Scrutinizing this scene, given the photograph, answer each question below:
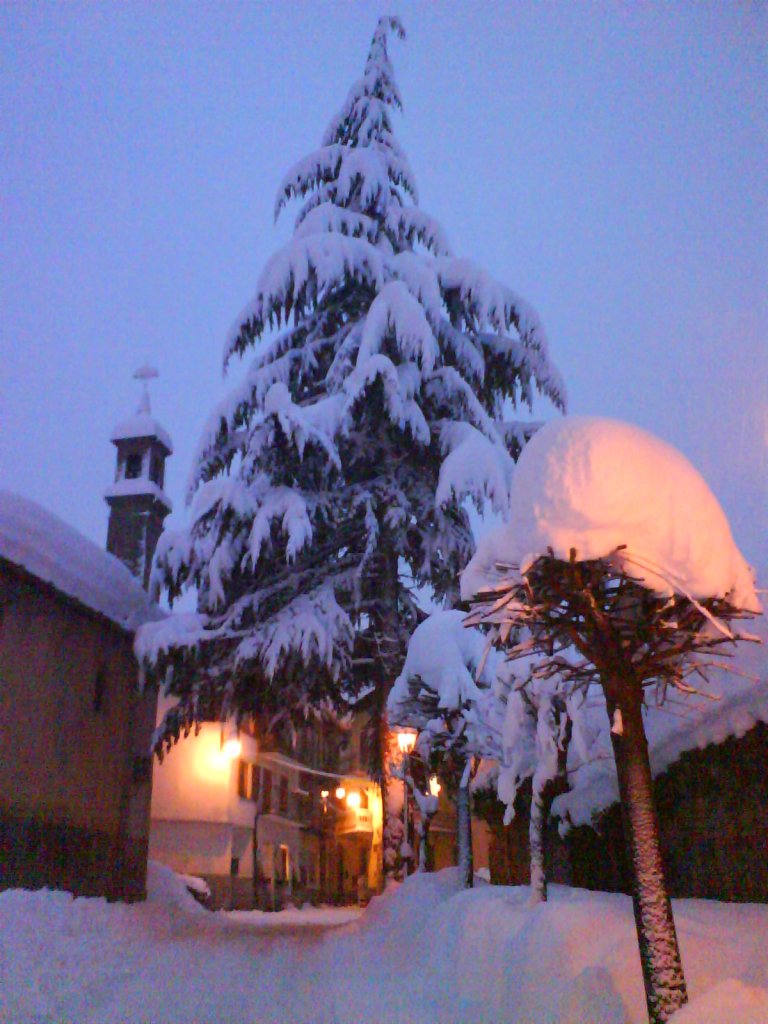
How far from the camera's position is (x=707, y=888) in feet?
24.0

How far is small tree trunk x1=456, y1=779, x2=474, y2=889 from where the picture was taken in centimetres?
1268

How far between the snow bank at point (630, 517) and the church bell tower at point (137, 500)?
3032cm

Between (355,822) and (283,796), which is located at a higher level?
(283,796)

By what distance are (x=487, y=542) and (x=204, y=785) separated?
29.0 metres

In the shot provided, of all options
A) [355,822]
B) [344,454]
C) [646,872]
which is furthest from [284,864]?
[646,872]

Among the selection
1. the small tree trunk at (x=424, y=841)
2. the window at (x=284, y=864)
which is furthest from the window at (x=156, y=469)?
the small tree trunk at (x=424, y=841)

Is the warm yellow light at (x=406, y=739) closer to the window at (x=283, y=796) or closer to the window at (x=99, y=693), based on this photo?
the window at (x=99, y=693)

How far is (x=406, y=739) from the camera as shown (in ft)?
49.0

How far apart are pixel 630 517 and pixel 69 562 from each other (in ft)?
38.0

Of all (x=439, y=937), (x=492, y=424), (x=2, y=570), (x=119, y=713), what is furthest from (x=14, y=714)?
(x=492, y=424)

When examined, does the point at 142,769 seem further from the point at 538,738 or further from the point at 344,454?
the point at 538,738

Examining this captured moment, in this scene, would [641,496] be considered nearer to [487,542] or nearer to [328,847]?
[487,542]

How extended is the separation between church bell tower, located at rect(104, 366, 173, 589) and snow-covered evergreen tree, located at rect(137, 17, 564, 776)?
18.5m

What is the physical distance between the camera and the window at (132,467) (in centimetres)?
3697
